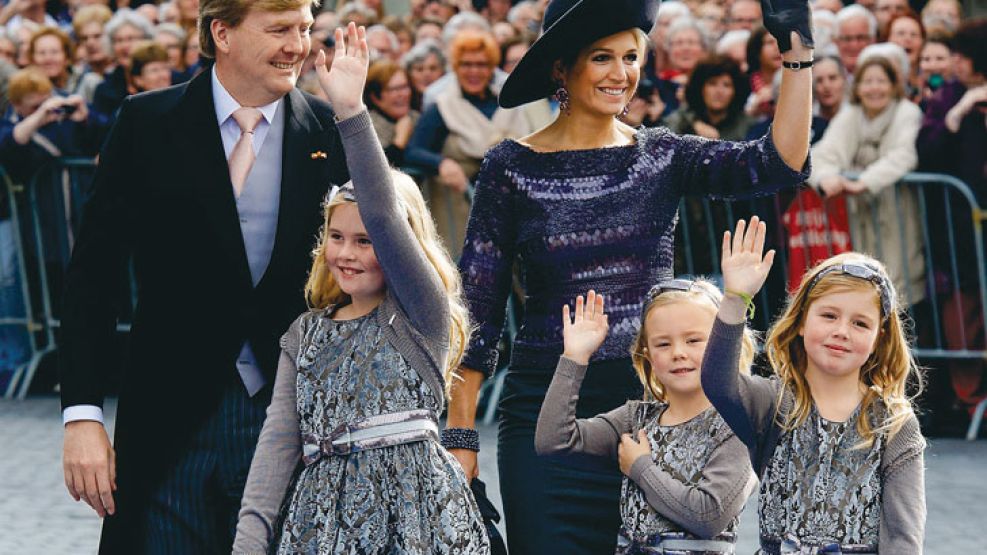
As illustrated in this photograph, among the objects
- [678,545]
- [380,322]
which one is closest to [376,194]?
[380,322]

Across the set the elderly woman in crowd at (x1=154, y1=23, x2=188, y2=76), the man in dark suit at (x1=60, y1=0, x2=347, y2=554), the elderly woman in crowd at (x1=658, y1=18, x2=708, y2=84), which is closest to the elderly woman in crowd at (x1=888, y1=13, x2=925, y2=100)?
the elderly woman in crowd at (x1=658, y1=18, x2=708, y2=84)

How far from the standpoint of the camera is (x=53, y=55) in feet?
38.5

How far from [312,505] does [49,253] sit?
6883 millimetres

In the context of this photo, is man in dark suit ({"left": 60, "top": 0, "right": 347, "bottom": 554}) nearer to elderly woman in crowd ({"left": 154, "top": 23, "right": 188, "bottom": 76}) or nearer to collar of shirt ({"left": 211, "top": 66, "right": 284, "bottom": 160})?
collar of shirt ({"left": 211, "top": 66, "right": 284, "bottom": 160})

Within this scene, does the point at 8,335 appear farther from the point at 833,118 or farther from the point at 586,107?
the point at 586,107

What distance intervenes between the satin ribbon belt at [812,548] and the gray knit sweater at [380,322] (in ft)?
2.61

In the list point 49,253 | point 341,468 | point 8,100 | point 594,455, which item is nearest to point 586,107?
point 594,455

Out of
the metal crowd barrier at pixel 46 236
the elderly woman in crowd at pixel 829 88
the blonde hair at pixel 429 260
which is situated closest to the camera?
the blonde hair at pixel 429 260

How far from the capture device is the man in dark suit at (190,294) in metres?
4.25

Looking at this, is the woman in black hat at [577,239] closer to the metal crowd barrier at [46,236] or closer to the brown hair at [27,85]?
the metal crowd barrier at [46,236]

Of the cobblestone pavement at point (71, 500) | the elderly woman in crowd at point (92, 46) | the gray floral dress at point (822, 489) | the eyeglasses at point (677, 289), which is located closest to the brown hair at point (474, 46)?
the cobblestone pavement at point (71, 500)

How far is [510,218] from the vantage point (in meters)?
4.62

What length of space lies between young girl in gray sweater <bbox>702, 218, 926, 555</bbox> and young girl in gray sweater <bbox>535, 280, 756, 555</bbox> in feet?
0.35

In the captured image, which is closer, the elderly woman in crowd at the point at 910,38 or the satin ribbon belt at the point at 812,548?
the satin ribbon belt at the point at 812,548
